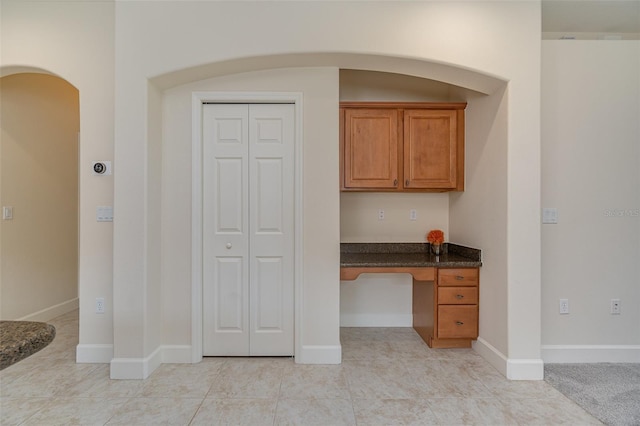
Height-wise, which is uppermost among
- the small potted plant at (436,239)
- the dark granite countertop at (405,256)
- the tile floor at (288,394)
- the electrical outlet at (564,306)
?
the small potted plant at (436,239)

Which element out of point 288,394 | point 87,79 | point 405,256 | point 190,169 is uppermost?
point 87,79

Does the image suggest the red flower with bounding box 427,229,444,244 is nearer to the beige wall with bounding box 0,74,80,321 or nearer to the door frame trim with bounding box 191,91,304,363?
the door frame trim with bounding box 191,91,304,363

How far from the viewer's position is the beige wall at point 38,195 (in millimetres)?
3268

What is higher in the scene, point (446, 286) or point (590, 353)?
point (446, 286)

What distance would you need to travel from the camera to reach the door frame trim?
2.68m

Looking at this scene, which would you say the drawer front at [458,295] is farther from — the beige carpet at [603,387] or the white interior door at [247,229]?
the white interior door at [247,229]

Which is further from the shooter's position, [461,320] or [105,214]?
[461,320]

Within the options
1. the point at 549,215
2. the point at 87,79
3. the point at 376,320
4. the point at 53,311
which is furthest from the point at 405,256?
the point at 53,311

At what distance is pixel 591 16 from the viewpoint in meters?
2.92

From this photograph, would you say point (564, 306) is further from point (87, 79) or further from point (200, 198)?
point (87, 79)

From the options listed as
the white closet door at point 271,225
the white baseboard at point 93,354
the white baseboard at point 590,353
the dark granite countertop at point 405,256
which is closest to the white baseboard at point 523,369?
the white baseboard at point 590,353

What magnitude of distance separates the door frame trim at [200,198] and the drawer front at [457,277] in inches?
49.9

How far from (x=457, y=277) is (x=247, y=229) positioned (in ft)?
6.27

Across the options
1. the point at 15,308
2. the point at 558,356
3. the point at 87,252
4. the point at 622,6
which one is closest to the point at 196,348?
the point at 87,252
